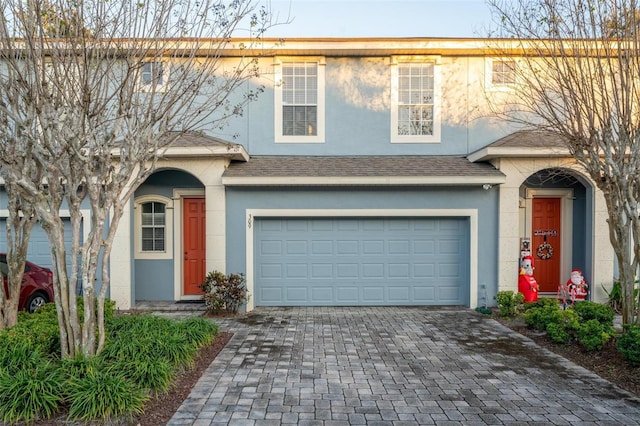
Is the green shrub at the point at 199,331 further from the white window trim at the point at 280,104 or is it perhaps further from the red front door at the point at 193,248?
the white window trim at the point at 280,104

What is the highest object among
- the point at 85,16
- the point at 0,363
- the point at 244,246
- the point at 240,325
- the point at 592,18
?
the point at 592,18

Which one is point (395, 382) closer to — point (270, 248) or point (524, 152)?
point (270, 248)

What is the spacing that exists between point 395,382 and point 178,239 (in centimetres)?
668

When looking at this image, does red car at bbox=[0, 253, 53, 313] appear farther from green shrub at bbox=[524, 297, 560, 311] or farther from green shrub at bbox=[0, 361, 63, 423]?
green shrub at bbox=[524, 297, 560, 311]

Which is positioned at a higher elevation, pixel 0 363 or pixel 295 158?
pixel 295 158

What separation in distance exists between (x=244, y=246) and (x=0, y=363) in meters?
4.84

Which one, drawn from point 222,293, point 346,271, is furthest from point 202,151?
point 346,271

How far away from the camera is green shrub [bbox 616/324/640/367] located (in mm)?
5117

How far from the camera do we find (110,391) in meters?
3.97

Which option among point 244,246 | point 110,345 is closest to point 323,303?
point 244,246

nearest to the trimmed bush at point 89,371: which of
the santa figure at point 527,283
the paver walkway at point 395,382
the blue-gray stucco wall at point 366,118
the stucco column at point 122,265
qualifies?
the paver walkway at point 395,382

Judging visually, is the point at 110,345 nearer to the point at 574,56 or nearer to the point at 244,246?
the point at 244,246

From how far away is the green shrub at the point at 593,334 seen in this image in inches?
230

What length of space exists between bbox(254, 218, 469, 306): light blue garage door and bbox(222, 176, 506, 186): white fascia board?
40.0 inches
